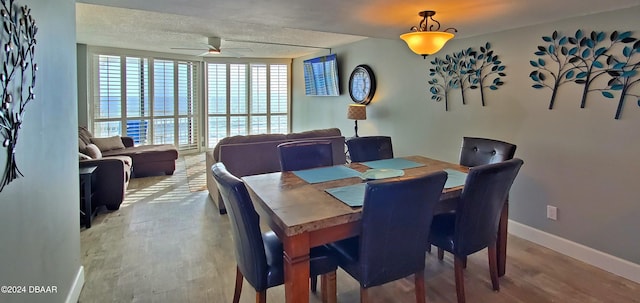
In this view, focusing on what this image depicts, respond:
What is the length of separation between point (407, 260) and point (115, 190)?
3.59 m

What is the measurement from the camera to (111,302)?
2.36 meters

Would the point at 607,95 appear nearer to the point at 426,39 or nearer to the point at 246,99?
the point at 426,39

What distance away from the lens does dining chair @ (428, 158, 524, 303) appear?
216 centimetres

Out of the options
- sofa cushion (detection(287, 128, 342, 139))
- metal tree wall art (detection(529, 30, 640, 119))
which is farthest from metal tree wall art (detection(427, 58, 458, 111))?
sofa cushion (detection(287, 128, 342, 139))

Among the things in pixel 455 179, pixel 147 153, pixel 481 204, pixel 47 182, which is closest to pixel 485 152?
pixel 455 179

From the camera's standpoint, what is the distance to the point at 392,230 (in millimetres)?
1854

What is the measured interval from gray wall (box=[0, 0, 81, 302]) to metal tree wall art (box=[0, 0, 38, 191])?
6 cm

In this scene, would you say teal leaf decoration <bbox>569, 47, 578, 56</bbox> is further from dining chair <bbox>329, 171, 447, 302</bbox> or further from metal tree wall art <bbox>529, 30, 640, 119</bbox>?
dining chair <bbox>329, 171, 447, 302</bbox>

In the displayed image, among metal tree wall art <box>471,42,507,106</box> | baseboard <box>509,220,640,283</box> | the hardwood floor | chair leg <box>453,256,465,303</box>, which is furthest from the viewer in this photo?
metal tree wall art <box>471,42,507,106</box>

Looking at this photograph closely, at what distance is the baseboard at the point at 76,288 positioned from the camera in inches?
87.2

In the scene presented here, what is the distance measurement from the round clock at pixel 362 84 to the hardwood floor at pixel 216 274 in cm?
290

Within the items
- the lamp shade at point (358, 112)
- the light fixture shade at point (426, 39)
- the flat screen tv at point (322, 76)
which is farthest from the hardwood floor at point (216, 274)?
the flat screen tv at point (322, 76)

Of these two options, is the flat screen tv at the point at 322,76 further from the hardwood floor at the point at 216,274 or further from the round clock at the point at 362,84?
the hardwood floor at the point at 216,274

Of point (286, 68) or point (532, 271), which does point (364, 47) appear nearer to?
point (286, 68)
